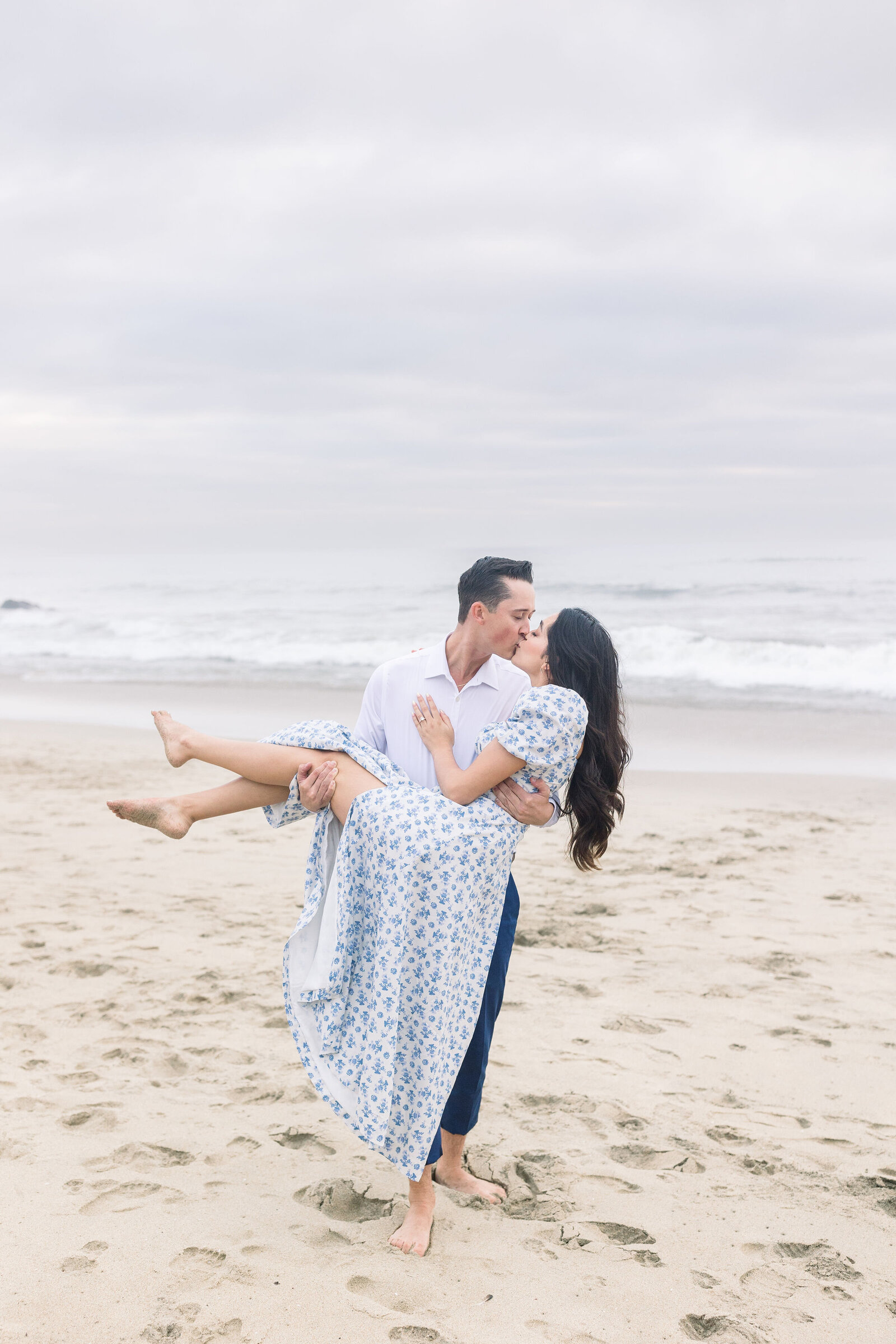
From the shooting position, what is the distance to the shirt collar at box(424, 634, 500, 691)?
3377mm

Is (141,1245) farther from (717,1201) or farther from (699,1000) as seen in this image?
(699,1000)

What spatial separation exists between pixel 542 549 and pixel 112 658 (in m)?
29.0

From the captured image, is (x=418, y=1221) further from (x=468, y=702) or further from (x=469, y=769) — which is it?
(x=468, y=702)

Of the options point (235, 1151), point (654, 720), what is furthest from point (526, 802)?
point (654, 720)

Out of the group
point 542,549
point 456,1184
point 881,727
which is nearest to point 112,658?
point 881,727

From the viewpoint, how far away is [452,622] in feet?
90.4

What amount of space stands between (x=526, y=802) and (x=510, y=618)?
60 cm

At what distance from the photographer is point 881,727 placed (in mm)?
12594

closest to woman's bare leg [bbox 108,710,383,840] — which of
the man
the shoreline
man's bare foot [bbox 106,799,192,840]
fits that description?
man's bare foot [bbox 106,799,192,840]

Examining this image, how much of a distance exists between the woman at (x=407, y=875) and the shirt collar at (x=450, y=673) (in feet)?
0.44

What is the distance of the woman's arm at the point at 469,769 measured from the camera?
3012mm

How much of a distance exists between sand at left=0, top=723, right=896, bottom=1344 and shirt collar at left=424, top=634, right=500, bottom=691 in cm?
171

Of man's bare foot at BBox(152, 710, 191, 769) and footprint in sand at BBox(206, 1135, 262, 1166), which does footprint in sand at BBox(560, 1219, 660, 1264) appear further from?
man's bare foot at BBox(152, 710, 191, 769)

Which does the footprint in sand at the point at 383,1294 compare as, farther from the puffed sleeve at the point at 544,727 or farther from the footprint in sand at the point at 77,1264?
the puffed sleeve at the point at 544,727
